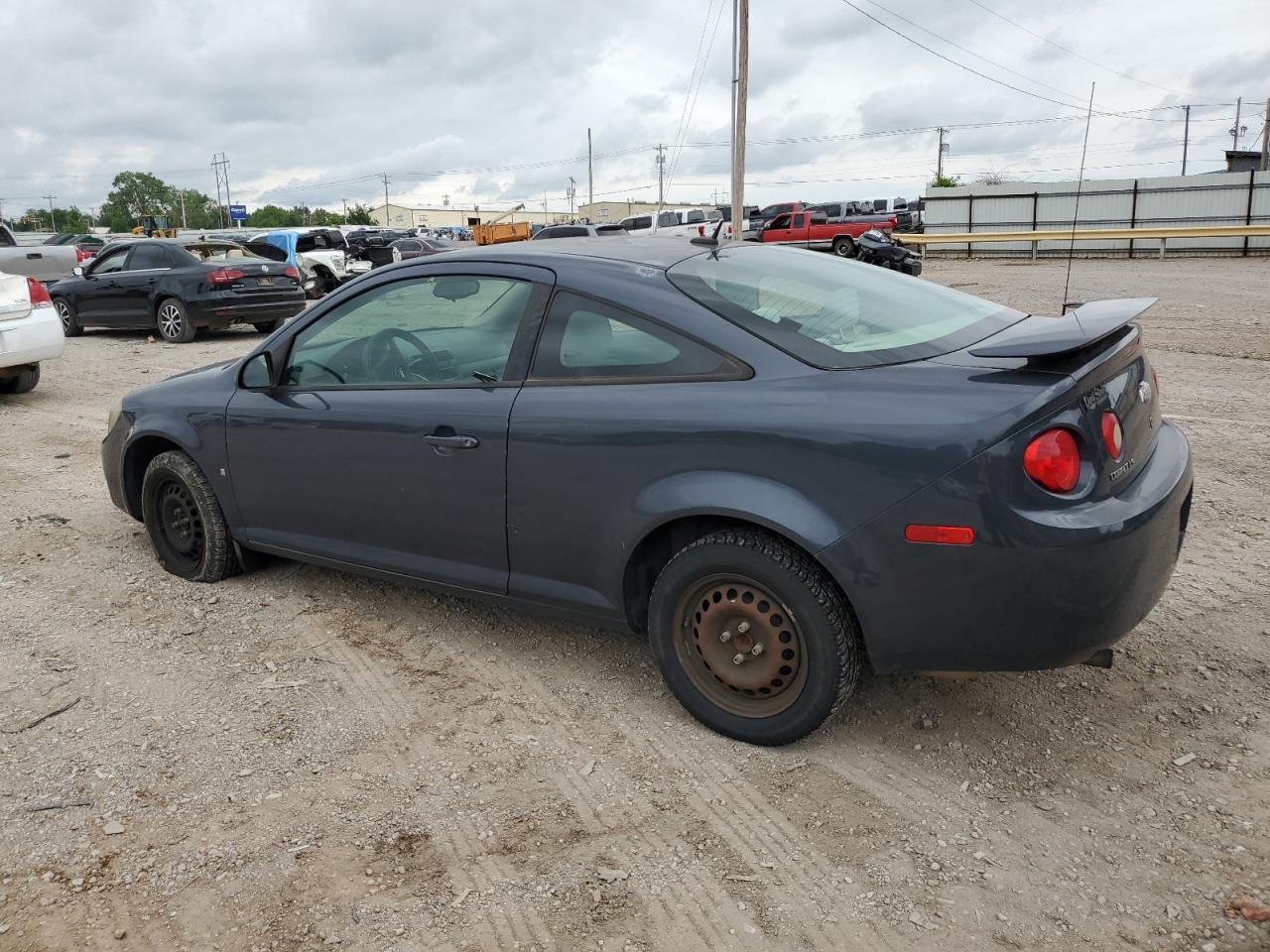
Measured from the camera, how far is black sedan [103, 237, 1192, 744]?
2.63 meters

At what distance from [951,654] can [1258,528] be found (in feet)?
9.65

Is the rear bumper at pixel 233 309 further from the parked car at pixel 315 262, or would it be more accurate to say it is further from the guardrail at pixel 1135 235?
the guardrail at pixel 1135 235

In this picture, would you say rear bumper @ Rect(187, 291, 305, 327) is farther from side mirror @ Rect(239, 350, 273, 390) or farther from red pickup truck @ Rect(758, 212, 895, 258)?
red pickup truck @ Rect(758, 212, 895, 258)

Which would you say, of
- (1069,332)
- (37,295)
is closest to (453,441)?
(1069,332)

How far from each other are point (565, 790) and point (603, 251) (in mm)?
1856

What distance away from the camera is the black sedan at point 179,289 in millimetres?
13406

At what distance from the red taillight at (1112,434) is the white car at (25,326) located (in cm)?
938

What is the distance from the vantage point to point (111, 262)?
14.3m

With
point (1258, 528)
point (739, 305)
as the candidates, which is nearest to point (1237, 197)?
point (1258, 528)

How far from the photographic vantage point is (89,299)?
567 inches

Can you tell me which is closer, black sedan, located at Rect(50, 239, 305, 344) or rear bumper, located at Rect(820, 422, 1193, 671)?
rear bumper, located at Rect(820, 422, 1193, 671)

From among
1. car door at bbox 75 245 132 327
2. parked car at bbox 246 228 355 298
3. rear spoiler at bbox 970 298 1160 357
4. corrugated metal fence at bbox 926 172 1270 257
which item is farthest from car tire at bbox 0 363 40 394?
corrugated metal fence at bbox 926 172 1270 257

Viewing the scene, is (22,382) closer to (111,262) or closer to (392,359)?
(111,262)

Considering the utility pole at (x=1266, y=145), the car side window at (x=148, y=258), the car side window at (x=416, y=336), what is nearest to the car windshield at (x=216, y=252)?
the car side window at (x=148, y=258)
